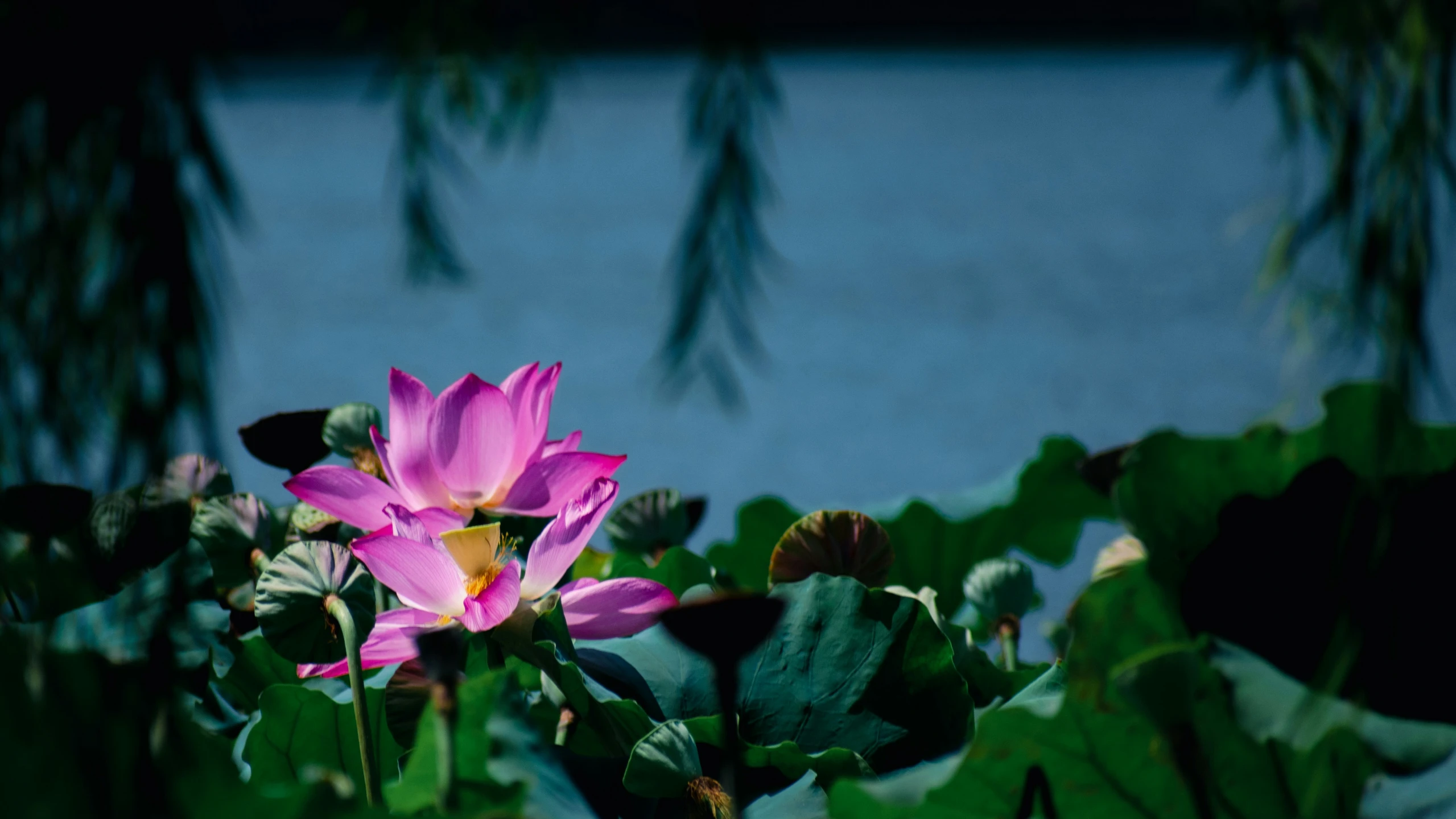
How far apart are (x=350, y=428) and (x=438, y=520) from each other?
0.04 meters

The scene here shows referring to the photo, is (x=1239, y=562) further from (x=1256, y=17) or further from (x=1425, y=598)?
(x=1256, y=17)

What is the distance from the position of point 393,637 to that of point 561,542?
0.08 ft

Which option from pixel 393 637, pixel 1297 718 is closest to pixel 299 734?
pixel 393 637

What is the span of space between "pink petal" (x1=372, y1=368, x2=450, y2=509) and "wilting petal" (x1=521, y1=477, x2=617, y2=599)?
23 millimetres

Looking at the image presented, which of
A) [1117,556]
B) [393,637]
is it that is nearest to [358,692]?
[393,637]

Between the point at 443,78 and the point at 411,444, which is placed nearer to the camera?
the point at 411,444

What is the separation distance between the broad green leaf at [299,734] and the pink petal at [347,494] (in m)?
0.02

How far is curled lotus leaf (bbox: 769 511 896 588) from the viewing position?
0.59 ft

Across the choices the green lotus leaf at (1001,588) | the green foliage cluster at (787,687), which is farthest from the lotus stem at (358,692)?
the green lotus leaf at (1001,588)

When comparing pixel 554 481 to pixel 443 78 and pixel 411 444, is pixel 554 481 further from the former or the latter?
pixel 443 78

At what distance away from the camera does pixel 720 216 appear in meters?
0.15

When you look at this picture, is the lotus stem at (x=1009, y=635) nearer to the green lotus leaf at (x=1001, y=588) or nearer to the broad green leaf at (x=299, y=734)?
the green lotus leaf at (x=1001, y=588)

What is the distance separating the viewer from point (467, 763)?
0.12m

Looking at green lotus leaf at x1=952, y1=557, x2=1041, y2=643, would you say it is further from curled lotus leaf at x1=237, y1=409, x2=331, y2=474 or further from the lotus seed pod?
curled lotus leaf at x1=237, y1=409, x2=331, y2=474
